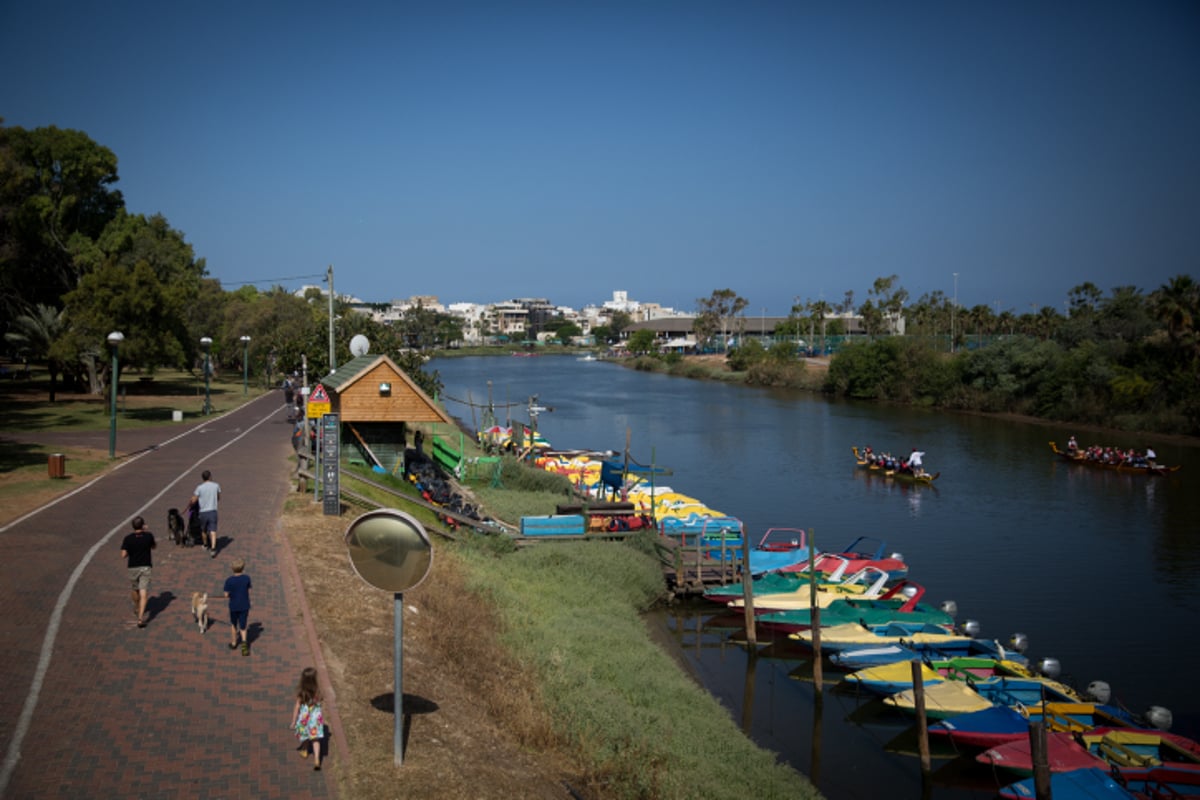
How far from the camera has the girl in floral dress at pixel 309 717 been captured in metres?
9.75

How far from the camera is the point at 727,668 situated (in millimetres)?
21734

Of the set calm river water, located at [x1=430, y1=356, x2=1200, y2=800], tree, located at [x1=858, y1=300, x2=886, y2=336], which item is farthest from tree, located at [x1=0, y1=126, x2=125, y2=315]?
tree, located at [x1=858, y1=300, x2=886, y2=336]

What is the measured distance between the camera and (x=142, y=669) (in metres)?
11.8

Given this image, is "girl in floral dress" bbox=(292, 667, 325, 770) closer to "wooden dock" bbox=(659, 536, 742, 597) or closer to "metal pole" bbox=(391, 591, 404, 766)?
"metal pole" bbox=(391, 591, 404, 766)

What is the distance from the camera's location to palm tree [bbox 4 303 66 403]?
157 feet

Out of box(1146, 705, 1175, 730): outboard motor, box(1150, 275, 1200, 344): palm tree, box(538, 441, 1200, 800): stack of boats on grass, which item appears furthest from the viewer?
box(1150, 275, 1200, 344): palm tree

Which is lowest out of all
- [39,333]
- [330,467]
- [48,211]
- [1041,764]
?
[1041,764]

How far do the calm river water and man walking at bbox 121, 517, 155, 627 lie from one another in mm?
11350

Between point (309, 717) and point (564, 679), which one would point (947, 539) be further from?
point (309, 717)

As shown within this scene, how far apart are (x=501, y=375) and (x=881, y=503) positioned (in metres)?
92.1

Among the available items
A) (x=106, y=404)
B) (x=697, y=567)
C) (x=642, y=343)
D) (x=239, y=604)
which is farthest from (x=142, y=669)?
(x=642, y=343)

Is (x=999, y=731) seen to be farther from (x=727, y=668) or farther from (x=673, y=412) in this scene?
(x=673, y=412)

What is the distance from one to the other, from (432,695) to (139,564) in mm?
4672

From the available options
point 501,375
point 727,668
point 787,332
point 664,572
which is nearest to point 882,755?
point 727,668
